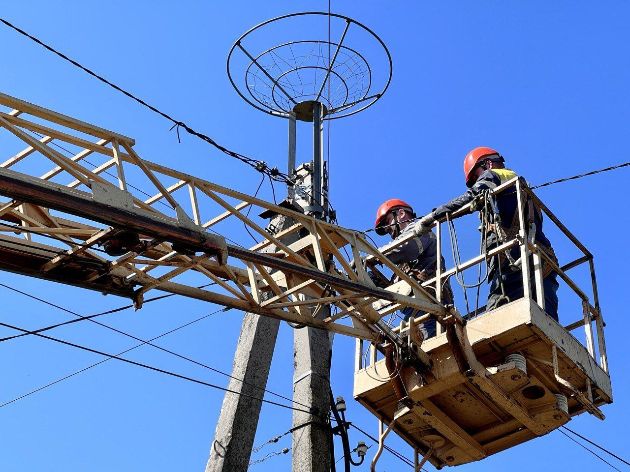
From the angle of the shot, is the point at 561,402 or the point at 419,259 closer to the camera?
the point at 561,402

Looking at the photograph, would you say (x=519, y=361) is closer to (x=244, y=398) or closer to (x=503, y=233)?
(x=503, y=233)

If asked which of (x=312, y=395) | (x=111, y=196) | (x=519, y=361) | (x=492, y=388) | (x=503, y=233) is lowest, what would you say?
(x=111, y=196)

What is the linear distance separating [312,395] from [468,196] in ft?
8.88

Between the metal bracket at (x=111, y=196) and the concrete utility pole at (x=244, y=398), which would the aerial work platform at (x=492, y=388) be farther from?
the metal bracket at (x=111, y=196)

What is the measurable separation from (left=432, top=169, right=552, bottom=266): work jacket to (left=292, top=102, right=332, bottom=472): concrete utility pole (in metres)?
1.83

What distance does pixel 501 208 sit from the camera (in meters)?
11.7

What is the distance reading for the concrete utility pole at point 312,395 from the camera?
10672 mm

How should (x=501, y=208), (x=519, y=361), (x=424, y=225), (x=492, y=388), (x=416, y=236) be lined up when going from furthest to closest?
(x=416, y=236) → (x=424, y=225) → (x=501, y=208) → (x=492, y=388) → (x=519, y=361)

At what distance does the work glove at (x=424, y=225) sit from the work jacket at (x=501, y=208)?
72 mm

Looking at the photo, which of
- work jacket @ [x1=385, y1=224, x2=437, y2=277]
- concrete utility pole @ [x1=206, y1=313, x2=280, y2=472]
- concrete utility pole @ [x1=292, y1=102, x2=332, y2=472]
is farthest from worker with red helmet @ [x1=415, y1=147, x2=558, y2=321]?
concrete utility pole @ [x1=206, y1=313, x2=280, y2=472]

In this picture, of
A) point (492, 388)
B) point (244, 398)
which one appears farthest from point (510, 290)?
point (244, 398)

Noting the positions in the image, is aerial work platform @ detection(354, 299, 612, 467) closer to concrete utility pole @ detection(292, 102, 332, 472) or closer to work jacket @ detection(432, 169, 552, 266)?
concrete utility pole @ detection(292, 102, 332, 472)

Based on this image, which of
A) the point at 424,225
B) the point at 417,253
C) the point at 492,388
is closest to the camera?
the point at 492,388

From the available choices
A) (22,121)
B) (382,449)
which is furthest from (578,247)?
(22,121)
